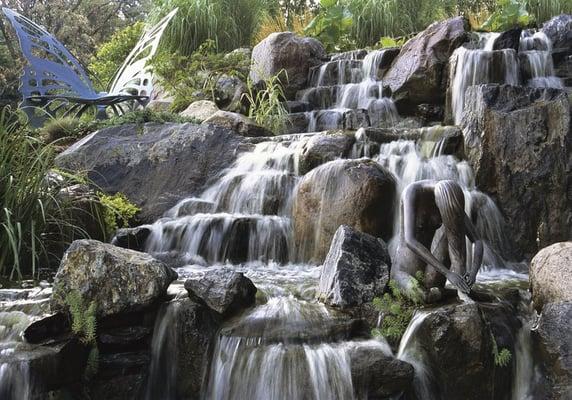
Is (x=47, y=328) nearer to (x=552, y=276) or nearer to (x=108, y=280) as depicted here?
(x=108, y=280)

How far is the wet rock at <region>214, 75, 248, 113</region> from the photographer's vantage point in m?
9.68

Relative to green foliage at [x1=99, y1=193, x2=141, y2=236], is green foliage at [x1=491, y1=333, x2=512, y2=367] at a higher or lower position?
lower

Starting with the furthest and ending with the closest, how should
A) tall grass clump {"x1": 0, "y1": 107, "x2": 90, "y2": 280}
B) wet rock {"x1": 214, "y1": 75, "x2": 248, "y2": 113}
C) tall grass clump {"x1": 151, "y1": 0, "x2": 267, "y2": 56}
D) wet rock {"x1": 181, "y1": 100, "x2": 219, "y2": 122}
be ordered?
tall grass clump {"x1": 151, "y1": 0, "x2": 267, "y2": 56} → wet rock {"x1": 214, "y1": 75, "x2": 248, "y2": 113} → wet rock {"x1": 181, "y1": 100, "x2": 219, "y2": 122} → tall grass clump {"x1": 0, "y1": 107, "x2": 90, "y2": 280}

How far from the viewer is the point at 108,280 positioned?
3459 mm

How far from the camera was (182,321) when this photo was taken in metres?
3.50

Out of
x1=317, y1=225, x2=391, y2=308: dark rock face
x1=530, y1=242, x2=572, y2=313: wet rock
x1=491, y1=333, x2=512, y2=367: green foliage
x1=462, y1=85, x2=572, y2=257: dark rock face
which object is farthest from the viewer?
x1=462, y1=85, x2=572, y2=257: dark rock face

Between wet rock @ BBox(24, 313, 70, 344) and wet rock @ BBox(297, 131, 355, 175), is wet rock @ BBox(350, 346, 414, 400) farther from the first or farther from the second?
wet rock @ BBox(297, 131, 355, 175)

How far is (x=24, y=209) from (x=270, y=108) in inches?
179

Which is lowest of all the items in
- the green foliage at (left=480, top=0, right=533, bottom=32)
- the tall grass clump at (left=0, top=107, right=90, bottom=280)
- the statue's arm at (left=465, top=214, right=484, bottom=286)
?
the statue's arm at (left=465, top=214, right=484, bottom=286)

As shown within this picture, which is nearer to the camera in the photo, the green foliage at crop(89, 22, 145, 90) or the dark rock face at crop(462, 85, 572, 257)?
the dark rock face at crop(462, 85, 572, 257)

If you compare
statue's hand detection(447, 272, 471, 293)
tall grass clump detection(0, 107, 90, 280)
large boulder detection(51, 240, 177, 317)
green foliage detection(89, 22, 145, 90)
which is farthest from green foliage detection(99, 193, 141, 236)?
green foliage detection(89, 22, 145, 90)

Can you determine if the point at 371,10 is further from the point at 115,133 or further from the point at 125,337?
the point at 125,337

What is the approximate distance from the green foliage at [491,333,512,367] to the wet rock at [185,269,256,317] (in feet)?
4.87

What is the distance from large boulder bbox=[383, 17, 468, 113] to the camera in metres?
8.34
